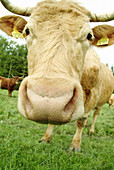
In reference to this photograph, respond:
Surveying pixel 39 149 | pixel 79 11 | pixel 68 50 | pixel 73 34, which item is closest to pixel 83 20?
pixel 79 11

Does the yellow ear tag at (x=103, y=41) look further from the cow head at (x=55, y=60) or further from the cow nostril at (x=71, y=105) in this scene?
the cow nostril at (x=71, y=105)

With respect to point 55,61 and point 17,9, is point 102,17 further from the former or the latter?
point 55,61

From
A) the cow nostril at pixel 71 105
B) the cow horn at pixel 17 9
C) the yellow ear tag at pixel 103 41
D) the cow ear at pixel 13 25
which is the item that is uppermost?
the cow horn at pixel 17 9

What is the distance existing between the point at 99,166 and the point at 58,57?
6.26 ft

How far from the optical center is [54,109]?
1.54 meters

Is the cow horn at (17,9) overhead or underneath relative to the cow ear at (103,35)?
overhead

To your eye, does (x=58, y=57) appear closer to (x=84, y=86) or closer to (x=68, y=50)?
(x=68, y=50)

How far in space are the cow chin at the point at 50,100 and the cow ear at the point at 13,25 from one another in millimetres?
2154

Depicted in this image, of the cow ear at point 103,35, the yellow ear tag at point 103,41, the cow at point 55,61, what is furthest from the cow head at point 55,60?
the yellow ear tag at point 103,41

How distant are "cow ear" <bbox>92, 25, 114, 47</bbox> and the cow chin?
7.02ft

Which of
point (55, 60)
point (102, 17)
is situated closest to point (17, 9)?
point (102, 17)

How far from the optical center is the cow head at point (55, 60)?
1.56 metres

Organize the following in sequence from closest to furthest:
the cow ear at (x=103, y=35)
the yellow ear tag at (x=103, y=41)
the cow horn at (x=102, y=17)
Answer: the cow horn at (x=102, y=17), the cow ear at (x=103, y=35), the yellow ear tag at (x=103, y=41)

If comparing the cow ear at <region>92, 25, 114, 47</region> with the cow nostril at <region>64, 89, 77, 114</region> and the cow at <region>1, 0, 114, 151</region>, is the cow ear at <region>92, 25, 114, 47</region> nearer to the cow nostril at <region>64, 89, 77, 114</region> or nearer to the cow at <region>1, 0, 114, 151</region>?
the cow at <region>1, 0, 114, 151</region>
